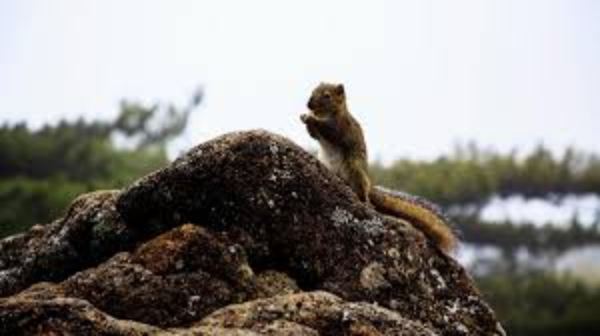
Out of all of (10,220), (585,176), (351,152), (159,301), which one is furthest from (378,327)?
(585,176)

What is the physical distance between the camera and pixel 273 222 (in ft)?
21.5

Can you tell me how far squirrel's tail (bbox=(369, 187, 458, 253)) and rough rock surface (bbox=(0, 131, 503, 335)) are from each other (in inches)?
17.4

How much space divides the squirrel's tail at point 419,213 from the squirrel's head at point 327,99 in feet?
2.79

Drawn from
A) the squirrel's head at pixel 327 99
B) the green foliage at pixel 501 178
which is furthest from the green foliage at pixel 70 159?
the squirrel's head at pixel 327 99

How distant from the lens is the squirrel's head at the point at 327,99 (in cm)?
930

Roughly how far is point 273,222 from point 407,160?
84.4 ft

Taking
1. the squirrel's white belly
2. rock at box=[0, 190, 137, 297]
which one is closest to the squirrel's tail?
the squirrel's white belly

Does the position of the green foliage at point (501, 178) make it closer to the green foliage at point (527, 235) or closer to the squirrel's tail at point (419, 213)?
the green foliage at point (527, 235)

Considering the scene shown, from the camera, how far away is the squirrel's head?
930 cm

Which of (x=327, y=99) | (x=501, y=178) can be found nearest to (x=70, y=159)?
(x=501, y=178)

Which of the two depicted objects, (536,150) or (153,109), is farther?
(153,109)

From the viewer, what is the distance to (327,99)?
30.7 ft

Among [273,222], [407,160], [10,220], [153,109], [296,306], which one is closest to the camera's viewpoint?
[296,306]

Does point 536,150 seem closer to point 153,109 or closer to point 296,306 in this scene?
point 153,109
